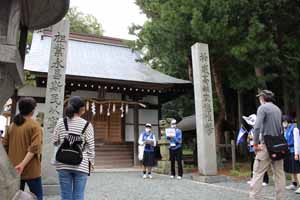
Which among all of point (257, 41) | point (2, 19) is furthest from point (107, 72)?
point (2, 19)

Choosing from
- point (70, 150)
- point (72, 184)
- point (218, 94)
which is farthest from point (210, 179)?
point (70, 150)

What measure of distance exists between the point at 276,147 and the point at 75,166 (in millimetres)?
2781

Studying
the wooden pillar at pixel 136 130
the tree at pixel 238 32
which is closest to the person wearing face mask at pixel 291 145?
the tree at pixel 238 32

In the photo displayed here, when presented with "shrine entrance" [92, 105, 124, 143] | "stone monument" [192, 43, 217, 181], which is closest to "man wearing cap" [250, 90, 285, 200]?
"stone monument" [192, 43, 217, 181]

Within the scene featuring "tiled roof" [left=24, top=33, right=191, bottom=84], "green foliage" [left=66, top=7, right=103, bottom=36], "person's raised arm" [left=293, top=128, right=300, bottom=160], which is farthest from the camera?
"green foliage" [left=66, top=7, right=103, bottom=36]

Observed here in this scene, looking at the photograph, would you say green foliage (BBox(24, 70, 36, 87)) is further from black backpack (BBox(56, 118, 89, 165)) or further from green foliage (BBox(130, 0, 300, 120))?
black backpack (BBox(56, 118, 89, 165))

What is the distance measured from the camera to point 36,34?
15750 mm

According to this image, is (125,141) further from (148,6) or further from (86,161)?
(86,161)

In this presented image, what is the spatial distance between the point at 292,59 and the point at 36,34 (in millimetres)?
13199

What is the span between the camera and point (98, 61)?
50.2 feet

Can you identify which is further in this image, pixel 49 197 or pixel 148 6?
pixel 148 6

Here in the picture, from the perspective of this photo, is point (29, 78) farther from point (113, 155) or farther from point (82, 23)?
point (82, 23)

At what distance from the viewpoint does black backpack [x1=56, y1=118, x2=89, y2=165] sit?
277 cm

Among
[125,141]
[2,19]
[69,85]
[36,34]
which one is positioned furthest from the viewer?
[36,34]
